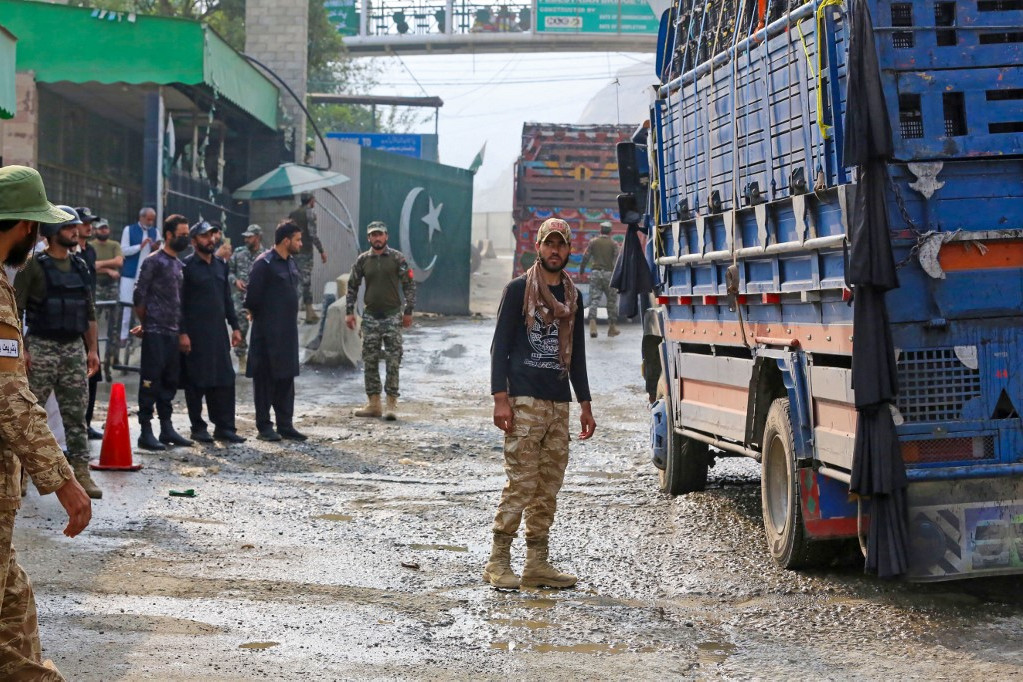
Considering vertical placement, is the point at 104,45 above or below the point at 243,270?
above

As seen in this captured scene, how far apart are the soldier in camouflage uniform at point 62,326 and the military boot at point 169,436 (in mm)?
2478

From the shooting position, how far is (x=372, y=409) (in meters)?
13.1

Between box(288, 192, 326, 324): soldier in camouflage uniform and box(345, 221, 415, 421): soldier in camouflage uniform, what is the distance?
691cm

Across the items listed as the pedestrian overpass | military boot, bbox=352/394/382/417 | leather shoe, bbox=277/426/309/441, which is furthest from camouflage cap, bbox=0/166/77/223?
the pedestrian overpass

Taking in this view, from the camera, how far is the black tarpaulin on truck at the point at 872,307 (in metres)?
5.33

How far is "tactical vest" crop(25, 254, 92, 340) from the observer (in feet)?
26.2

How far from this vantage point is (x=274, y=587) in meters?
6.24

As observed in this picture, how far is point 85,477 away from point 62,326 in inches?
40.1

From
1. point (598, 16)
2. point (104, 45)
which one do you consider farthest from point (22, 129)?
point (598, 16)

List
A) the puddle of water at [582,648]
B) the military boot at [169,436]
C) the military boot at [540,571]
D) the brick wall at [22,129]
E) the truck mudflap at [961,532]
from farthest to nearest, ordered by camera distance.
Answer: the brick wall at [22,129] < the military boot at [169,436] < the military boot at [540,571] < the truck mudflap at [961,532] < the puddle of water at [582,648]

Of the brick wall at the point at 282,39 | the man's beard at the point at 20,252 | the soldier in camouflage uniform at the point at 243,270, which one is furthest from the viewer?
the brick wall at the point at 282,39

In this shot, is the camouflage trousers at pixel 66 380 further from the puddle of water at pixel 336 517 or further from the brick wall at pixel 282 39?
the brick wall at pixel 282 39

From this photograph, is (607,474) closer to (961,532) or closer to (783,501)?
(783,501)

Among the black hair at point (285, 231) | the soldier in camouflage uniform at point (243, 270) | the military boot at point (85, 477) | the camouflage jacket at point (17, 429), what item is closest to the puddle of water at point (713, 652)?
the camouflage jacket at point (17, 429)
